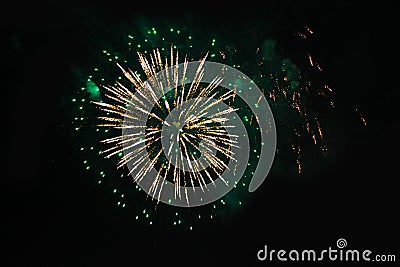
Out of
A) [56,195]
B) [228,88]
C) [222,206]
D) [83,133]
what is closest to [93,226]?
[56,195]

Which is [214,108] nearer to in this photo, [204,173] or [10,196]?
[204,173]

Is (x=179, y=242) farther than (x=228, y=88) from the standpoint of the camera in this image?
Yes

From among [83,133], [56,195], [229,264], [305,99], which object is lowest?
[229,264]

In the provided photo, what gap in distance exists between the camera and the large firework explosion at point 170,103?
5812mm

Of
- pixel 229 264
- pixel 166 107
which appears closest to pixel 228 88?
pixel 166 107

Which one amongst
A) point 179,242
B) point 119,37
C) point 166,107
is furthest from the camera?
point 179,242

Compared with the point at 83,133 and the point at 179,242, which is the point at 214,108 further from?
the point at 179,242

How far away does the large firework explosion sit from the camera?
19.1ft

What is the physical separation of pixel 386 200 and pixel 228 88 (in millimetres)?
4964

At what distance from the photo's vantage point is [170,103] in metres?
5.82

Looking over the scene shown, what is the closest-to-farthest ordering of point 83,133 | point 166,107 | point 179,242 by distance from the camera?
point 166,107, point 83,133, point 179,242

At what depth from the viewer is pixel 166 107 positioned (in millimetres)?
5801

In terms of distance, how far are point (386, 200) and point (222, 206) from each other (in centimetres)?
405

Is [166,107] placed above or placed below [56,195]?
above
